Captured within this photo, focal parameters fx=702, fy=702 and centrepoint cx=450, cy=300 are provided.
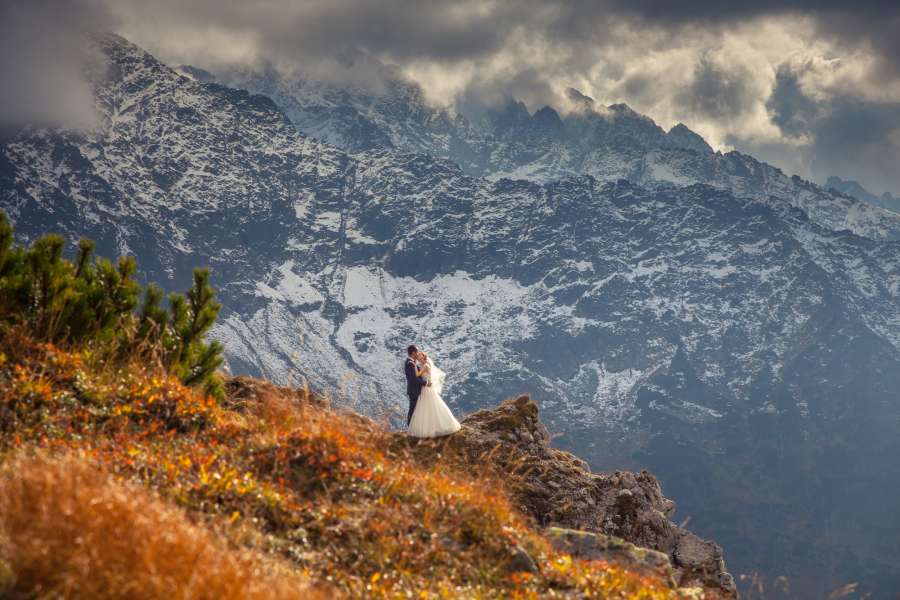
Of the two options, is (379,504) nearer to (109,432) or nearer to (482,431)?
(109,432)

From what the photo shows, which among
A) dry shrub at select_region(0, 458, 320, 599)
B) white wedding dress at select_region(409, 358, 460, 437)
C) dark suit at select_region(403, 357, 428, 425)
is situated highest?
dark suit at select_region(403, 357, 428, 425)

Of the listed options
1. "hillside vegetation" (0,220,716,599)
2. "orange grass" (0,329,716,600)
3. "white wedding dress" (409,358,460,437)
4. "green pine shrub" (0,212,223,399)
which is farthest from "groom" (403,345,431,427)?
"orange grass" (0,329,716,600)

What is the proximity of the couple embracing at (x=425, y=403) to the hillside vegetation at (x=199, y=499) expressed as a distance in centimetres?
582

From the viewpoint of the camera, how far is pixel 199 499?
7289mm

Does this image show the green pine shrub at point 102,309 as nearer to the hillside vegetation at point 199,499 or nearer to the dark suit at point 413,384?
the hillside vegetation at point 199,499

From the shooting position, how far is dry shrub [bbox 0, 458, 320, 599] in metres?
4.87

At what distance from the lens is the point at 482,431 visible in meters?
18.2

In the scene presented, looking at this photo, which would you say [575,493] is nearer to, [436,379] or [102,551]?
[436,379]

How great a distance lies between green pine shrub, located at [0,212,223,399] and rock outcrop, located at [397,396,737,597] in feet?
16.1


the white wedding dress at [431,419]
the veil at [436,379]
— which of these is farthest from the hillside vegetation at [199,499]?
the veil at [436,379]

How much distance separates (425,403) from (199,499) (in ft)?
35.9

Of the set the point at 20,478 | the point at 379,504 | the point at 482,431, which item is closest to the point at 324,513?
the point at 379,504

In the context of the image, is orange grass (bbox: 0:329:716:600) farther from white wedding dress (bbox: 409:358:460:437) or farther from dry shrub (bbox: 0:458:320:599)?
white wedding dress (bbox: 409:358:460:437)

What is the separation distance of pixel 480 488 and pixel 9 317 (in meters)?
7.81
